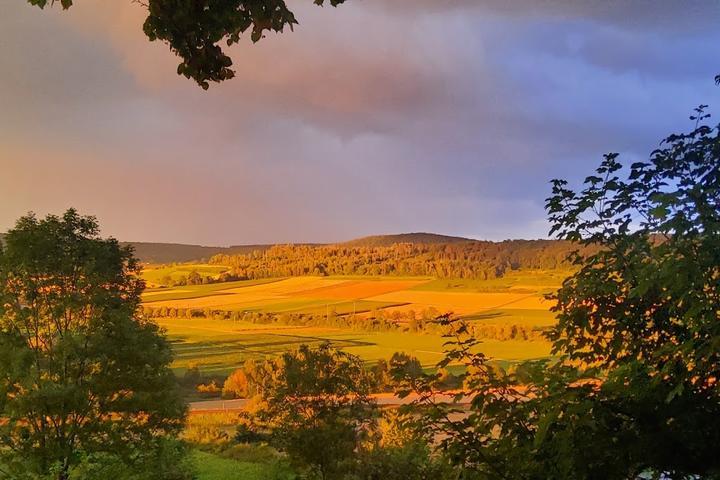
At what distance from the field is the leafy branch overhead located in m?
36.3

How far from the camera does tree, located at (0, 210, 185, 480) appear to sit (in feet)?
39.6

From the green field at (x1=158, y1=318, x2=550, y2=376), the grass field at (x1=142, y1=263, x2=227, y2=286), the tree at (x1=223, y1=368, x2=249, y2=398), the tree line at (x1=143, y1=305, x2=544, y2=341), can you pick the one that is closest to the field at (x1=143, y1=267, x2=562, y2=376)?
the green field at (x1=158, y1=318, x2=550, y2=376)

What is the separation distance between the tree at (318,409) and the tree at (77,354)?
132 inches

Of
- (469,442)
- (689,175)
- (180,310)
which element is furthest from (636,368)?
(180,310)

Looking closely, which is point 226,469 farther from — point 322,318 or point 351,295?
point 351,295

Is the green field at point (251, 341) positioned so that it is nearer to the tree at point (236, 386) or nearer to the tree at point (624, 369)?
the tree at point (236, 386)

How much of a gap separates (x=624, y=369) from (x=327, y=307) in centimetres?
6472

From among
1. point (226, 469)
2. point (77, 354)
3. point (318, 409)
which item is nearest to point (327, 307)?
point (226, 469)

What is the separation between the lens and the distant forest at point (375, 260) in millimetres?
67681

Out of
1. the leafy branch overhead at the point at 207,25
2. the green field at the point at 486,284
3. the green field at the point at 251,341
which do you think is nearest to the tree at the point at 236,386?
the green field at the point at 251,341

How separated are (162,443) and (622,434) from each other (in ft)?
40.7

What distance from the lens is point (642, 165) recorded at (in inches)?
165

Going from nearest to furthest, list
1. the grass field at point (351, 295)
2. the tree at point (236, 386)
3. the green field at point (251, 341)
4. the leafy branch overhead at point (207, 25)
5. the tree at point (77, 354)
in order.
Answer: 1. the leafy branch overhead at point (207, 25)
2. the tree at point (77, 354)
3. the tree at point (236, 386)
4. the green field at point (251, 341)
5. the grass field at point (351, 295)

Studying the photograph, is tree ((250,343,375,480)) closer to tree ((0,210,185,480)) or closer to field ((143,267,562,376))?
tree ((0,210,185,480))
